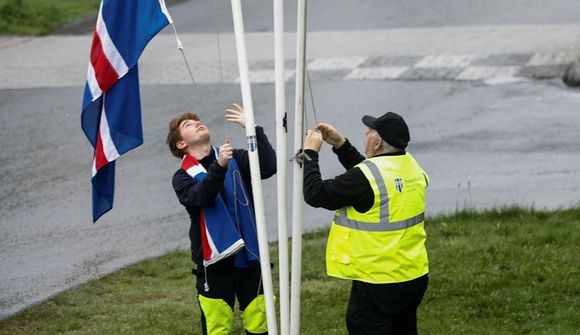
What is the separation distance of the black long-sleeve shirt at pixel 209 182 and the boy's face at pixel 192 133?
0.39 ft

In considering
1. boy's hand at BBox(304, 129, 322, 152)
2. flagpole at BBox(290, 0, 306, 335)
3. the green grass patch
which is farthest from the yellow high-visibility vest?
the green grass patch

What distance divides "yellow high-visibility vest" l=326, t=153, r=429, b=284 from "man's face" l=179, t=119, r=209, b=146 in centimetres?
102

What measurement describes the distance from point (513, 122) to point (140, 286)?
658cm

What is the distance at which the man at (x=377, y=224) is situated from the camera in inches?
238

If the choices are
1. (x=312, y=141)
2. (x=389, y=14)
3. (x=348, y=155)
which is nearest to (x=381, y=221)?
(x=312, y=141)

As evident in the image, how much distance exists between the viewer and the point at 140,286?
382 inches

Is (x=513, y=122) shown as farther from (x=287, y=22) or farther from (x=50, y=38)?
(x=50, y=38)

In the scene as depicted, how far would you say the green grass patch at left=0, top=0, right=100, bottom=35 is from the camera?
880 inches

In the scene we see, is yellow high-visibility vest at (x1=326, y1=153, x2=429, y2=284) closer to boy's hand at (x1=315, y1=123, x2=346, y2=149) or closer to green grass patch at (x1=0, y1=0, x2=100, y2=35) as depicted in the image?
boy's hand at (x1=315, y1=123, x2=346, y2=149)

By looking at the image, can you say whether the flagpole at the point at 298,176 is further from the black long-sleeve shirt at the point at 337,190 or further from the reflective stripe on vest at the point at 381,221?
the reflective stripe on vest at the point at 381,221

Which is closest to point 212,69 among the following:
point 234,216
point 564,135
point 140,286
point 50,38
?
point 50,38

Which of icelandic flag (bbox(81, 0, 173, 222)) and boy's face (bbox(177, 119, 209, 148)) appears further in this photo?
boy's face (bbox(177, 119, 209, 148))

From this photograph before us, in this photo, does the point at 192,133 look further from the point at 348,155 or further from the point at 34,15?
the point at 34,15

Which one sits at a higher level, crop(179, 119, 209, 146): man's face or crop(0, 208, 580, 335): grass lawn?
crop(179, 119, 209, 146): man's face
